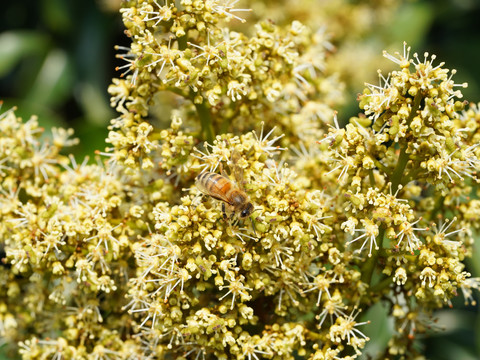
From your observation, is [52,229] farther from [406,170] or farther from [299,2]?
[299,2]

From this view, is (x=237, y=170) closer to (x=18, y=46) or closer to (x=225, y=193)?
(x=225, y=193)

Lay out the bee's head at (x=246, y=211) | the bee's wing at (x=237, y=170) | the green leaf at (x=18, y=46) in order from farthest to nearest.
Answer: the green leaf at (x=18, y=46) < the bee's wing at (x=237, y=170) < the bee's head at (x=246, y=211)

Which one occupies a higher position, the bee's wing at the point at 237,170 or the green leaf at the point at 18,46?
the bee's wing at the point at 237,170

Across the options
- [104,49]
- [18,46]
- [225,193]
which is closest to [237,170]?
[225,193]

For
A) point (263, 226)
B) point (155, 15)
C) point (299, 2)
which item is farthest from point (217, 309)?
point (299, 2)

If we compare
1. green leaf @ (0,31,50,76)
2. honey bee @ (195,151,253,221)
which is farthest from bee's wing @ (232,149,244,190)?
green leaf @ (0,31,50,76)

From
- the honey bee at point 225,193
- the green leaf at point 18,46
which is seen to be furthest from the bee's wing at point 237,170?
the green leaf at point 18,46

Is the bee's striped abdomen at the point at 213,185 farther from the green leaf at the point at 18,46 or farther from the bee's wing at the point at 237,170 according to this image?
the green leaf at the point at 18,46
